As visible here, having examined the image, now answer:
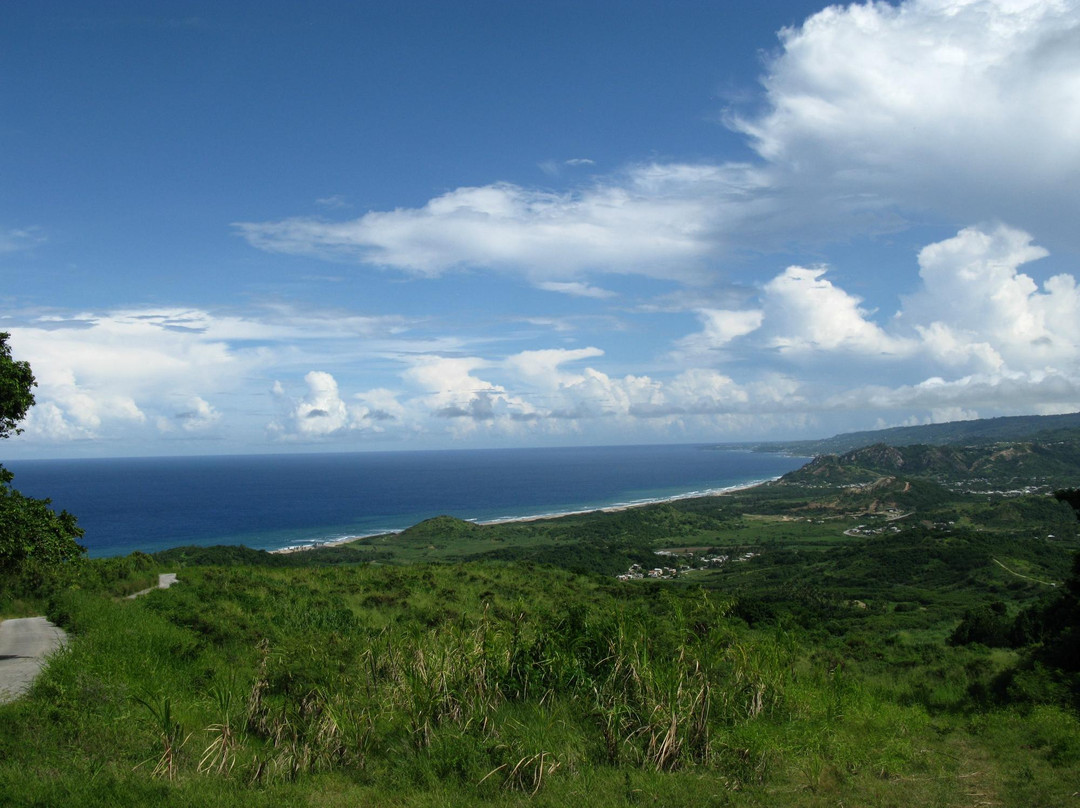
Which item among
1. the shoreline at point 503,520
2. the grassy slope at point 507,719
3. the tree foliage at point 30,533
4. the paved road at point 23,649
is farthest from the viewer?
the shoreline at point 503,520

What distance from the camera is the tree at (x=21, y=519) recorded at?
15.2 meters

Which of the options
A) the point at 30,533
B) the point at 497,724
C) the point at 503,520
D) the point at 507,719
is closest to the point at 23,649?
the point at 30,533

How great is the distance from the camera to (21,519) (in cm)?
1534

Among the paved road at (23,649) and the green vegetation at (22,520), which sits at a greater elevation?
the green vegetation at (22,520)

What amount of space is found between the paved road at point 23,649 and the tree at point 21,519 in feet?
7.11

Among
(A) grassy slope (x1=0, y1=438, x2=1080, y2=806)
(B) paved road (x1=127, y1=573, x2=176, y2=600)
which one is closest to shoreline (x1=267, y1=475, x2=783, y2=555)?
(B) paved road (x1=127, y1=573, x2=176, y2=600)

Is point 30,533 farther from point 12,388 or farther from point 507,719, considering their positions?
point 507,719

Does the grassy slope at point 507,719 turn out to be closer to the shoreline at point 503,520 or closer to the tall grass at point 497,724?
the tall grass at point 497,724

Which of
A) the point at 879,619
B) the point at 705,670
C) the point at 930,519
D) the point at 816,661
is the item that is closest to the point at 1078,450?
the point at 930,519

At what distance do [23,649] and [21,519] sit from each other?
12.8 feet

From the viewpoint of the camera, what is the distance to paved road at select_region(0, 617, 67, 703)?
525 inches

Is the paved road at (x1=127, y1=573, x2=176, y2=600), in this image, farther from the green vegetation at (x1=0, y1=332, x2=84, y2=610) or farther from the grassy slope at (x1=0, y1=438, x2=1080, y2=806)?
the green vegetation at (x1=0, y1=332, x2=84, y2=610)

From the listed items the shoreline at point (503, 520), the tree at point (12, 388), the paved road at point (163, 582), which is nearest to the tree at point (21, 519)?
the tree at point (12, 388)

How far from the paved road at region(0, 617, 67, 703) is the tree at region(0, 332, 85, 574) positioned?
2.17m
